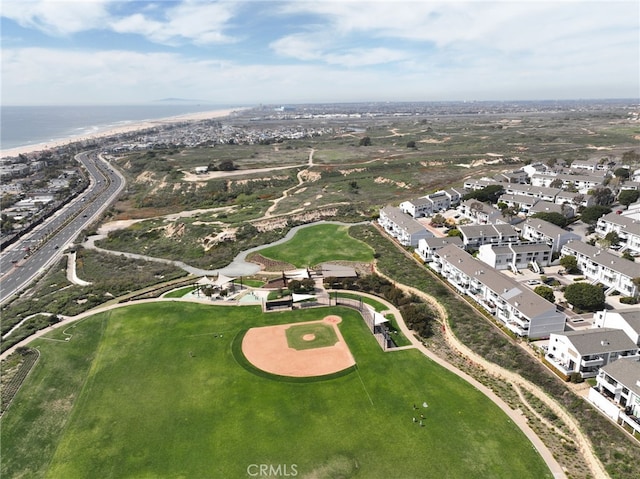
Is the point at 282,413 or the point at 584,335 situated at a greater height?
the point at 584,335

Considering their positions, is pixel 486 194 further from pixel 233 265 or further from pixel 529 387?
pixel 529 387

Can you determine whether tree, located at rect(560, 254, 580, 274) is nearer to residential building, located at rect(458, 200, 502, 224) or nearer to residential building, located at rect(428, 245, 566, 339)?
residential building, located at rect(428, 245, 566, 339)

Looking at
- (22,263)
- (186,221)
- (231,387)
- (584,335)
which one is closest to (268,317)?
(231,387)

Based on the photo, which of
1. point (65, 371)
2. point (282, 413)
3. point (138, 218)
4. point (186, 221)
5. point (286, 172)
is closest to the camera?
point (282, 413)

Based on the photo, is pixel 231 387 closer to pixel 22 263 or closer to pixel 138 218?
pixel 22 263

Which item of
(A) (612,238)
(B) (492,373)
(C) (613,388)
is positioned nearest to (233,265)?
(B) (492,373)

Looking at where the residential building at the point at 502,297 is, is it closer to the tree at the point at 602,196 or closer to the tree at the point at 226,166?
the tree at the point at 602,196

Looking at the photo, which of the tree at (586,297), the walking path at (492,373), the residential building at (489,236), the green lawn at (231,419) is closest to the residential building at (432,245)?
the residential building at (489,236)
